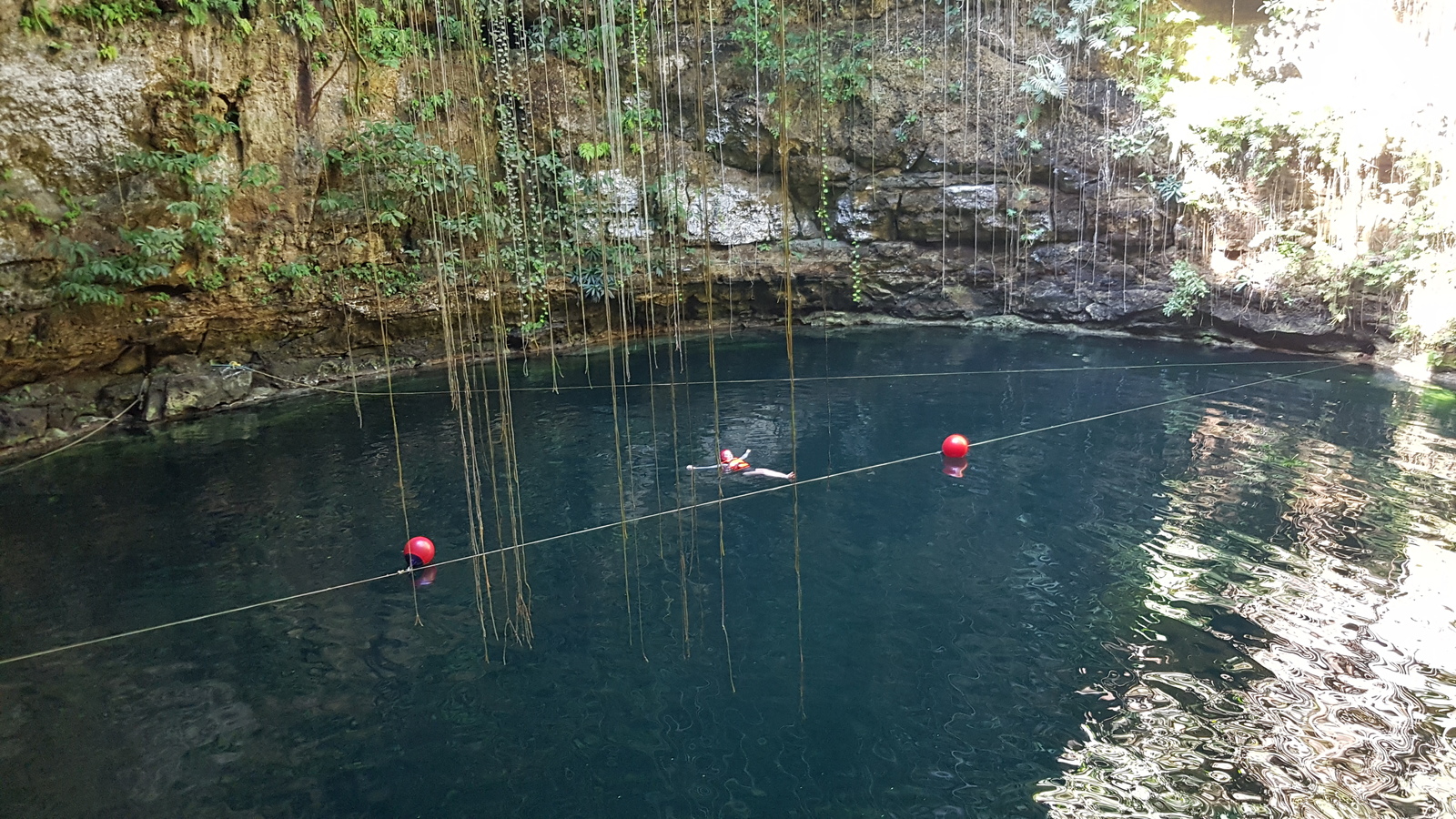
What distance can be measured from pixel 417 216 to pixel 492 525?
5369 millimetres

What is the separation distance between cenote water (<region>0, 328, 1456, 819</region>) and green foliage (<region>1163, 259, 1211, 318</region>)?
10.9ft

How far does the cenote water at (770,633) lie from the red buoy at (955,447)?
139 mm

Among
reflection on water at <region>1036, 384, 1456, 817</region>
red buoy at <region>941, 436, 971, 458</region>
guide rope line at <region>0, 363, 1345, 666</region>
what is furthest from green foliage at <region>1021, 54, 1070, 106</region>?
Answer: reflection on water at <region>1036, 384, 1456, 817</region>

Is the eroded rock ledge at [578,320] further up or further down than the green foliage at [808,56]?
further down

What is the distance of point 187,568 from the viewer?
4.31 m

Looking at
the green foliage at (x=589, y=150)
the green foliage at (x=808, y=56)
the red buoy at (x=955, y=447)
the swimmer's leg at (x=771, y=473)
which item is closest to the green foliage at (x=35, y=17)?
the green foliage at (x=589, y=150)

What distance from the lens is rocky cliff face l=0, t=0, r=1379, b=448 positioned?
661cm

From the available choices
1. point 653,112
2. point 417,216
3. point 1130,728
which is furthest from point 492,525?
point 653,112

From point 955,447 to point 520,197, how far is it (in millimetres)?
4826

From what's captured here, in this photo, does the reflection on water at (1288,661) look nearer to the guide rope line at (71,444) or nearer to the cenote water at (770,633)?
the cenote water at (770,633)

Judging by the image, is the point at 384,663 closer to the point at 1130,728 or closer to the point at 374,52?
the point at 1130,728

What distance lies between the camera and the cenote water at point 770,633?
8.78ft

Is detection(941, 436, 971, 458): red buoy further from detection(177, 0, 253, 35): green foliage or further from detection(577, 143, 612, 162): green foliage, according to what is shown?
detection(177, 0, 253, 35): green foliage

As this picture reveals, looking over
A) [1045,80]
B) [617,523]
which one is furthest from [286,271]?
[1045,80]
